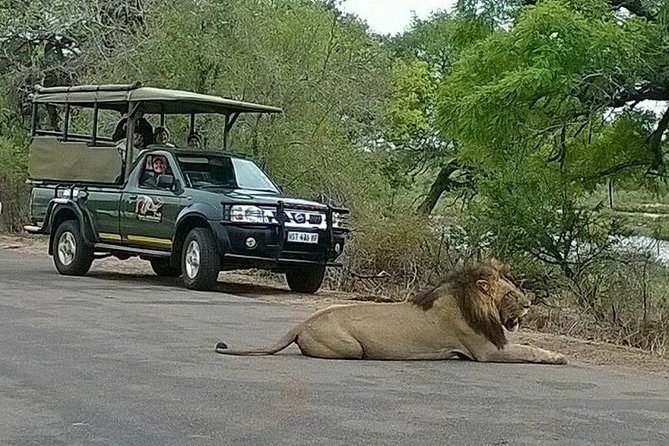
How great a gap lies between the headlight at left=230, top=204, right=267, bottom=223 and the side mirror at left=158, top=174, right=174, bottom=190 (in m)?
1.47

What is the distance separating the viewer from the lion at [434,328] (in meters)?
10.6

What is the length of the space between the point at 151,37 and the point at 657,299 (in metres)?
13.5

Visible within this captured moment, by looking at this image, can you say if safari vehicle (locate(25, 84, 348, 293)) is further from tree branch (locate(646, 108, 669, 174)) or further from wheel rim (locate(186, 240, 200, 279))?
tree branch (locate(646, 108, 669, 174))

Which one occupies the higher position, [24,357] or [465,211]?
[465,211]

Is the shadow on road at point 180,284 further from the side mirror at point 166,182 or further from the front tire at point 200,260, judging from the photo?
the side mirror at point 166,182

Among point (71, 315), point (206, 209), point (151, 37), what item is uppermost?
point (151, 37)

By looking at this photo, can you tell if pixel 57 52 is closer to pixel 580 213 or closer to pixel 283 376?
pixel 580 213

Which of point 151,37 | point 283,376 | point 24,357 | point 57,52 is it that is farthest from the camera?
point 57,52

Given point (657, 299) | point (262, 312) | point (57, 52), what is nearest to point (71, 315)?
point (262, 312)

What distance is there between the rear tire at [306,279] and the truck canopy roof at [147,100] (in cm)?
294

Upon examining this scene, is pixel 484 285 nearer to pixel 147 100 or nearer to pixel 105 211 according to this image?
pixel 105 211

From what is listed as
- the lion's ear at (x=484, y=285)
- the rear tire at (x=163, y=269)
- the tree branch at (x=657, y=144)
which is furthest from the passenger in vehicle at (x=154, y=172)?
the lion's ear at (x=484, y=285)

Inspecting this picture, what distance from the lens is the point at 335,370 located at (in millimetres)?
10055

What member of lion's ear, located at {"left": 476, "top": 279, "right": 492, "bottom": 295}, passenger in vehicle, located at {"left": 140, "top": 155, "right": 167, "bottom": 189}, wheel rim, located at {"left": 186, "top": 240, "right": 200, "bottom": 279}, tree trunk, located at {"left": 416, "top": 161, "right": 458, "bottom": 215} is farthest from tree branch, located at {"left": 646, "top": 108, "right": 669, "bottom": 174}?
lion's ear, located at {"left": 476, "top": 279, "right": 492, "bottom": 295}
